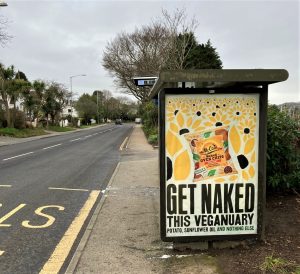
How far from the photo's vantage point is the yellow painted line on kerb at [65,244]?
4582 millimetres

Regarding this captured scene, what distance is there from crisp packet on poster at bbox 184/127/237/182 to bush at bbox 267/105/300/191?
1996 mm

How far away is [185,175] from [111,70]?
44897mm

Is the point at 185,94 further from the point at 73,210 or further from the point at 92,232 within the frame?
the point at 73,210

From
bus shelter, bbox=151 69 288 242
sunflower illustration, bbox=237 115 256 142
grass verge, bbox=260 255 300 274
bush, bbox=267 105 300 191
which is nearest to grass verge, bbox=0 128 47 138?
bush, bbox=267 105 300 191

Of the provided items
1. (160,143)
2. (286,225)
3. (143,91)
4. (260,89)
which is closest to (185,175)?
(160,143)

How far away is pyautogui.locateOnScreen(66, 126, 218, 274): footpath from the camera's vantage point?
445cm

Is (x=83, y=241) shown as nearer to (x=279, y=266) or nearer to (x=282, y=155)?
(x=279, y=266)

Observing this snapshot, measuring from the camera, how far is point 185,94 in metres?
4.68

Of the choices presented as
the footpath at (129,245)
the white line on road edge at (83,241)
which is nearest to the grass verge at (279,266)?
the footpath at (129,245)

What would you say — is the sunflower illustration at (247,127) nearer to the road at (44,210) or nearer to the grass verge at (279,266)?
the grass verge at (279,266)

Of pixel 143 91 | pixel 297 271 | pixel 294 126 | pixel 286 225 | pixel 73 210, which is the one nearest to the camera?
pixel 297 271

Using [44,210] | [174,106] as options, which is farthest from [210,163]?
[44,210]

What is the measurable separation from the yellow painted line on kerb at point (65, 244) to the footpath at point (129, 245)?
0.55ft

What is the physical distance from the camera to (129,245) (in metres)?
5.27
